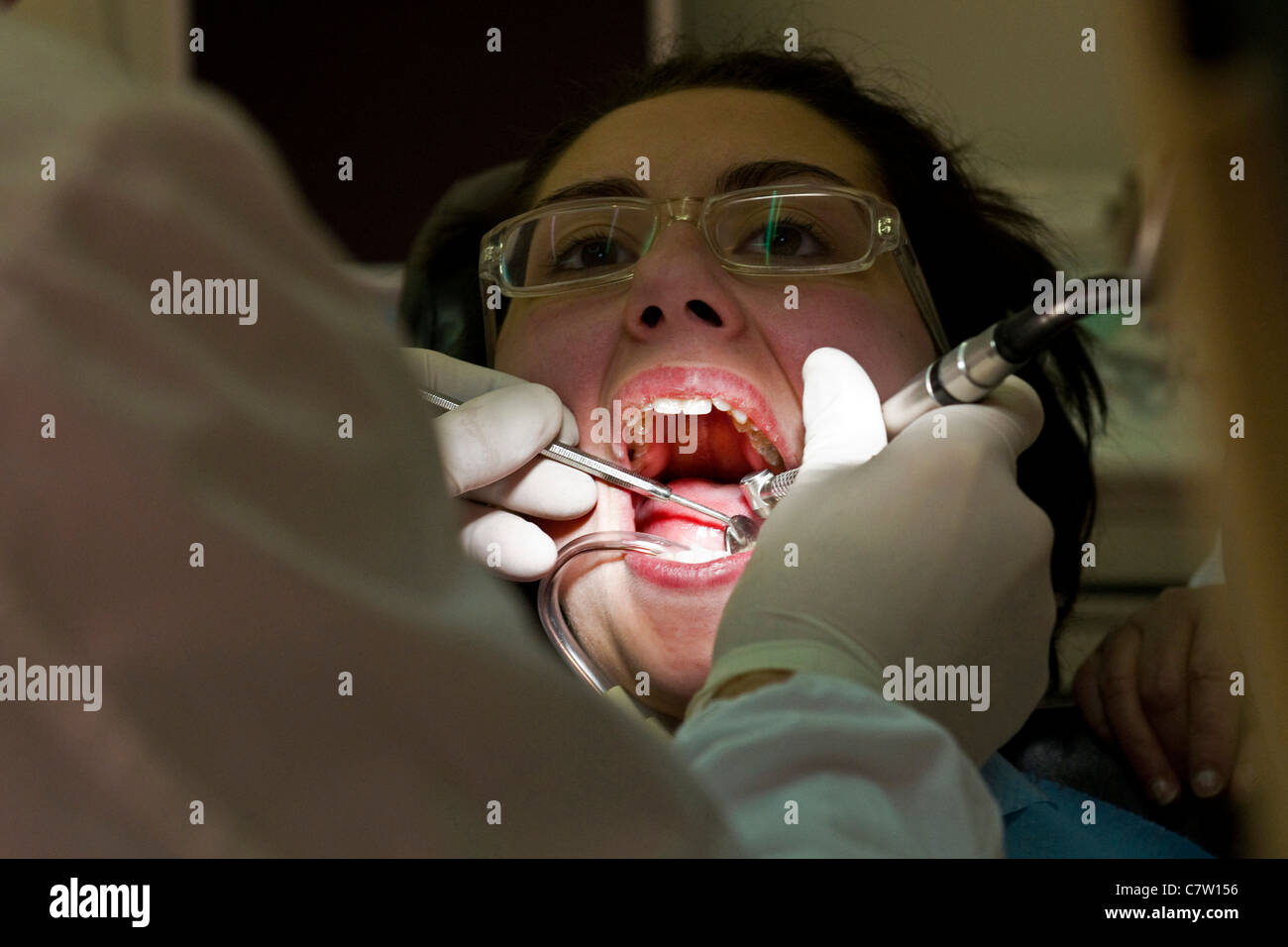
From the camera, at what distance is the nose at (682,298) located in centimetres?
108

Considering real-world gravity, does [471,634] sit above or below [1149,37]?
below

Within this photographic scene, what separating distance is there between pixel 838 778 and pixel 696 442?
1.94ft

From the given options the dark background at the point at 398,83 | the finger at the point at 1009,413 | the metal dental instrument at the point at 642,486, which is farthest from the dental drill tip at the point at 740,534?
the dark background at the point at 398,83

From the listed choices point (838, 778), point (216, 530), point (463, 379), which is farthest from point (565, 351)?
point (216, 530)

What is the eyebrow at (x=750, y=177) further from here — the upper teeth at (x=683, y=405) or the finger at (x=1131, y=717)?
the finger at (x=1131, y=717)

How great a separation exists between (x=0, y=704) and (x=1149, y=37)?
2.62ft

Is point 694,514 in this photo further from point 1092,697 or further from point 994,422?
point 1092,697

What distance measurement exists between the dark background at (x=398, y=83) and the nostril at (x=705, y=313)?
1.31ft

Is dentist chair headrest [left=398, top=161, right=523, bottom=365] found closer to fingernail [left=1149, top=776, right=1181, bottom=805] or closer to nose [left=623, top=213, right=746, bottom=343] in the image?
nose [left=623, top=213, right=746, bottom=343]

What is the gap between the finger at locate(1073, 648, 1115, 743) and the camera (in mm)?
1131

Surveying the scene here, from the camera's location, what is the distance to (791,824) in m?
0.62

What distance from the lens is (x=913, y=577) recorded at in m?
0.79
